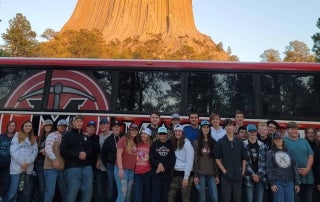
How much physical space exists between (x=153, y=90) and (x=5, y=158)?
3573 millimetres

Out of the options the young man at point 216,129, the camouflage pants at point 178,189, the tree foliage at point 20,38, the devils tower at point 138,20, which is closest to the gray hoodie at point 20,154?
the camouflage pants at point 178,189

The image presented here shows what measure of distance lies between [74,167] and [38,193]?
4.62 feet

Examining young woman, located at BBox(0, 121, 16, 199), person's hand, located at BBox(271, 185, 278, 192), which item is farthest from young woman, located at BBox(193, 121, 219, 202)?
young woman, located at BBox(0, 121, 16, 199)

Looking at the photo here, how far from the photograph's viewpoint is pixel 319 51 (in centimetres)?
2631

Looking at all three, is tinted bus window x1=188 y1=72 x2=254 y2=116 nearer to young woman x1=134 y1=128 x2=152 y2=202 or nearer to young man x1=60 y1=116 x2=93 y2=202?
young woman x1=134 y1=128 x2=152 y2=202

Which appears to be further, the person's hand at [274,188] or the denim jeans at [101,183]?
the denim jeans at [101,183]

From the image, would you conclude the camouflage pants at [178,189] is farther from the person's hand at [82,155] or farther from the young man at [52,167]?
the young man at [52,167]

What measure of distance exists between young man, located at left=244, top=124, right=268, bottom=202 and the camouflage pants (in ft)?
3.57

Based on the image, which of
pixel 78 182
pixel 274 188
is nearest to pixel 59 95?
pixel 78 182

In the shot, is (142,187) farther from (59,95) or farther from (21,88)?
(21,88)

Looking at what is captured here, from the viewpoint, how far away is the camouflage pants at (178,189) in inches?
236

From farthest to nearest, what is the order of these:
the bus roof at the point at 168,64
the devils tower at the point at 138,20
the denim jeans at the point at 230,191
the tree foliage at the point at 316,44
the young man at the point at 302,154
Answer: the devils tower at the point at 138,20, the tree foliage at the point at 316,44, the bus roof at the point at 168,64, the young man at the point at 302,154, the denim jeans at the point at 230,191

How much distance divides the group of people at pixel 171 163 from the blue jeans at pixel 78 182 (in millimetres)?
18

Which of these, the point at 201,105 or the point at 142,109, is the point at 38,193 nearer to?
the point at 142,109
